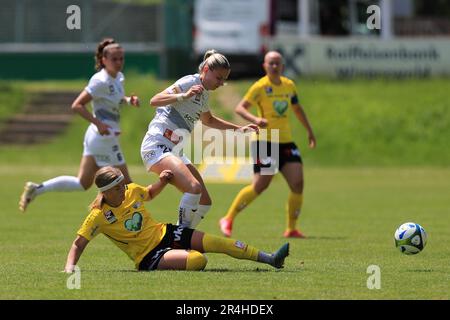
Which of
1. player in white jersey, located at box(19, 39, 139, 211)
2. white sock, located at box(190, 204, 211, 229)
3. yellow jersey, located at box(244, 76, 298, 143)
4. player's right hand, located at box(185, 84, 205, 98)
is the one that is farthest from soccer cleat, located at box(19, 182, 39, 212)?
player's right hand, located at box(185, 84, 205, 98)

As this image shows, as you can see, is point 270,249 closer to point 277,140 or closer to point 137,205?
point 277,140

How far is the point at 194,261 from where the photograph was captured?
35.3 feet

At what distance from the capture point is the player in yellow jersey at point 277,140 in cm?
1539

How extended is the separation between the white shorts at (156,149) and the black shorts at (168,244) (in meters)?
0.92

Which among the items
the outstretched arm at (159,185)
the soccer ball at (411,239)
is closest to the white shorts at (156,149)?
the outstretched arm at (159,185)

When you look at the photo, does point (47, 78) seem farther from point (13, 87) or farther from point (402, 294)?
point (402, 294)

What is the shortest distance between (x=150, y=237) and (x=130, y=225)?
24 centimetres

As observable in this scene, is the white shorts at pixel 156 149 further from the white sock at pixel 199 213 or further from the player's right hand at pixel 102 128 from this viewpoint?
the player's right hand at pixel 102 128

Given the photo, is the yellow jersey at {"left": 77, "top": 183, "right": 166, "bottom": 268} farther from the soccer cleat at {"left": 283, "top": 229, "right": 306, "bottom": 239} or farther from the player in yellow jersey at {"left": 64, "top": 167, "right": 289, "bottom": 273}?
the soccer cleat at {"left": 283, "top": 229, "right": 306, "bottom": 239}

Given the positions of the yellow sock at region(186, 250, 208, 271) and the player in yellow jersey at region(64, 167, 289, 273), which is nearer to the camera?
the player in yellow jersey at region(64, 167, 289, 273)

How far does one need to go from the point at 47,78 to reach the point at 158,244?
94.9 ft

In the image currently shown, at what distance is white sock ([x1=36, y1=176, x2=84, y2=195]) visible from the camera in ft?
51.5

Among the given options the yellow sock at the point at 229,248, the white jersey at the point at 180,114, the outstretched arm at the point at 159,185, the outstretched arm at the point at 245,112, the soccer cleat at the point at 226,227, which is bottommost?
the soccer cleat at the point at 226,227
